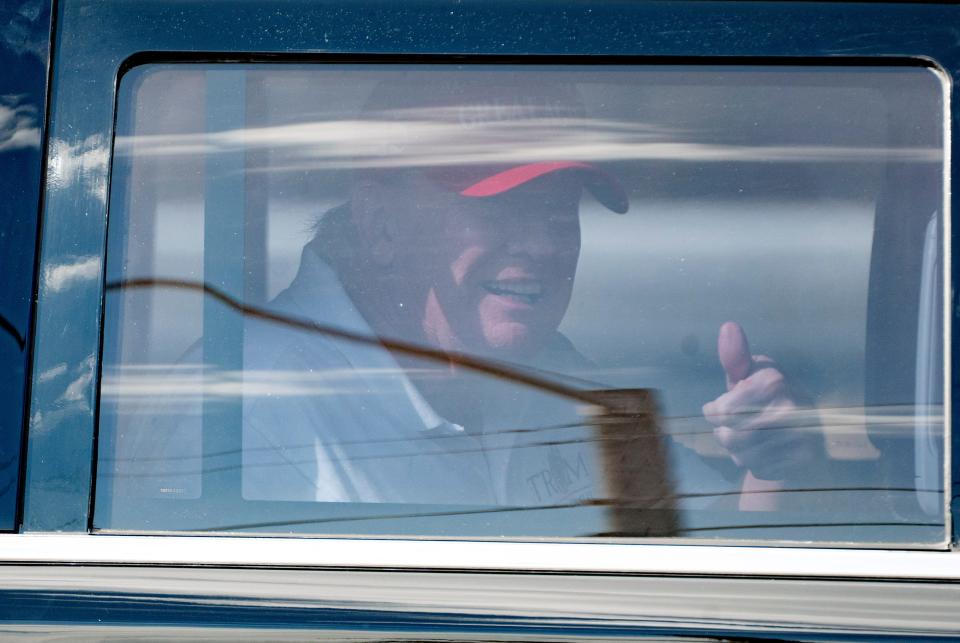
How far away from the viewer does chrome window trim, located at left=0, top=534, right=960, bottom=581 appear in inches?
65.7

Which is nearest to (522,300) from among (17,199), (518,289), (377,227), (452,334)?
(518,289)

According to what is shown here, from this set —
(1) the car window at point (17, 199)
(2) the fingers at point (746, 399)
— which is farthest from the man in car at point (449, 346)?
(1) the car window at point (17, 199)

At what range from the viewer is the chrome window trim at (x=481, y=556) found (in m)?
1.67

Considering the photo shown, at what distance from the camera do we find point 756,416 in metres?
1.76

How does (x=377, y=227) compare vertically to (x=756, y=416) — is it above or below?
above

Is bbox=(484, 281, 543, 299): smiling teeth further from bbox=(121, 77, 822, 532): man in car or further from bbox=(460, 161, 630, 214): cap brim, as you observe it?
bbox=(460, 161, 630, 214): cap brim

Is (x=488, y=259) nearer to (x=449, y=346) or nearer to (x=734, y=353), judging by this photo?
(x=449, y=346)

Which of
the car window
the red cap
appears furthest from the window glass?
the car window

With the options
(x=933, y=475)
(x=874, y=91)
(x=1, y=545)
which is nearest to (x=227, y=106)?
(x=1, y=545)

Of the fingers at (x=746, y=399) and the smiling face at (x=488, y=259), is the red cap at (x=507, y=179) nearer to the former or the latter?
the smiling face at (x=488, y=259)

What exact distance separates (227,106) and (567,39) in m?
0.58

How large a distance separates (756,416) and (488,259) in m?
0.51

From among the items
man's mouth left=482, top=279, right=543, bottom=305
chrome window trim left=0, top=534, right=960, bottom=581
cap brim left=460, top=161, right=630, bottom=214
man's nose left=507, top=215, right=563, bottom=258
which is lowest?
chrome window trim left=0, top=534, right=960, bottom=581

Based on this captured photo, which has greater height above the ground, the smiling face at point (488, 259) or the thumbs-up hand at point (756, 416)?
the smiling face at point (488, 259)
